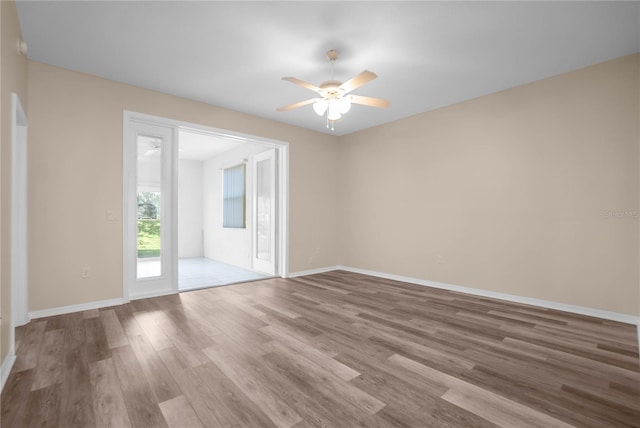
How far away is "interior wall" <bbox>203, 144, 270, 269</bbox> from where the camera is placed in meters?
6.45

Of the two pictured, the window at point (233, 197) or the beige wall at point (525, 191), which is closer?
the beige wall at point (525, 191)

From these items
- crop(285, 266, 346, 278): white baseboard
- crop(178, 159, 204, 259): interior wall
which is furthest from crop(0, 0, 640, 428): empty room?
crop(178, 159, 204, 259): interior wall

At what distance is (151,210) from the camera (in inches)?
161

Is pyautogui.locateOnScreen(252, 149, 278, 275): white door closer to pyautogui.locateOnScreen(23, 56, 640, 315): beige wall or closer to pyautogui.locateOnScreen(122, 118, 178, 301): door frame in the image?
pyautogui.locateOnScreen(23, 56, 640, 315): beige wall

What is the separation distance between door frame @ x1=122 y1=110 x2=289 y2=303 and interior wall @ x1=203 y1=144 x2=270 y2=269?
89cm

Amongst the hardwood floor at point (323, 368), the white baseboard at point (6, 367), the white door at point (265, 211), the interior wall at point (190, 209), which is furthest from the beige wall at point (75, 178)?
the interior wall at point (190, 209)

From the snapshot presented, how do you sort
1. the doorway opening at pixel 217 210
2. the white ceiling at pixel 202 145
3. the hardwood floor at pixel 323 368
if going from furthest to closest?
the white ceiling at pixel 202 145 < the doorway opening at pixel 217 210 < the hardwood floor at pixel 323 368

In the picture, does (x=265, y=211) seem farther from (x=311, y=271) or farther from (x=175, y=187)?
(x=175, y=187)

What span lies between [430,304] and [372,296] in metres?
0.78

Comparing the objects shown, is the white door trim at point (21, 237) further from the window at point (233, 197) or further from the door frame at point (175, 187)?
the window at point (233, 197)

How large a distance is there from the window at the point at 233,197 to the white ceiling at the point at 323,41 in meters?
3.05

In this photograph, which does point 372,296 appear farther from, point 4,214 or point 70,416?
point 4,214

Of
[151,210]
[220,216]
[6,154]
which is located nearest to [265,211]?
[151,210]

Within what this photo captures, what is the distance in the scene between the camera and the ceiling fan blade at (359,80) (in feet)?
8.36
